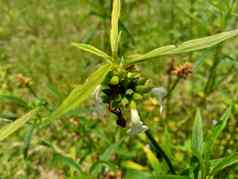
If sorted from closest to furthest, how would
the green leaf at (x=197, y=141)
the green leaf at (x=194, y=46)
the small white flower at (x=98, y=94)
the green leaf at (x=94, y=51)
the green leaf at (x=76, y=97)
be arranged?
the green leaf at (x=76, y=97), the green leaf at (x=194, y=46), the green leaf at (x=94, y=51), the small white flower at (x=98, y=94), the green leaf at (x=197, y=141)

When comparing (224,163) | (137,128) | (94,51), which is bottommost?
(224,163)

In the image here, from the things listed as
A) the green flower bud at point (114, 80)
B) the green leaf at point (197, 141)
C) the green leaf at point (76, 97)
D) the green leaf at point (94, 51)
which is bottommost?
the green leaf at point (197, 141)

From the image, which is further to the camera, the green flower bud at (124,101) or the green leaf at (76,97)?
the green flower bud at (124,101)

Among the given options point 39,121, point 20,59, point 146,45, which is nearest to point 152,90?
point 39,121

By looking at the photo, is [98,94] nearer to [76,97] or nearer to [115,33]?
[115,33]

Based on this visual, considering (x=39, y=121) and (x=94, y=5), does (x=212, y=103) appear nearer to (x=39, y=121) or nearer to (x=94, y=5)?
(x=94, y=5)

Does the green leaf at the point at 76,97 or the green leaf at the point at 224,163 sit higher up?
the green leaf at the point at 76,97

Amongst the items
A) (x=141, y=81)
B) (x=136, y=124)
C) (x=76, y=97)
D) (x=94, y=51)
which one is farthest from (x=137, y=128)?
(x=76, y=97)

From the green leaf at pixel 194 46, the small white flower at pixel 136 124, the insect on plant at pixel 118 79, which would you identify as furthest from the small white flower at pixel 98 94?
the green leaf at pixel 194 46

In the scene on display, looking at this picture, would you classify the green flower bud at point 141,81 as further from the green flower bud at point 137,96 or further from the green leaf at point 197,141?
the green leaf at point 197,141

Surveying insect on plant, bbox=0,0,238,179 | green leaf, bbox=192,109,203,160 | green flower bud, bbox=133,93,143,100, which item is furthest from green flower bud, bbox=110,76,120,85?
green leaf, bbox=192,109,203,160
